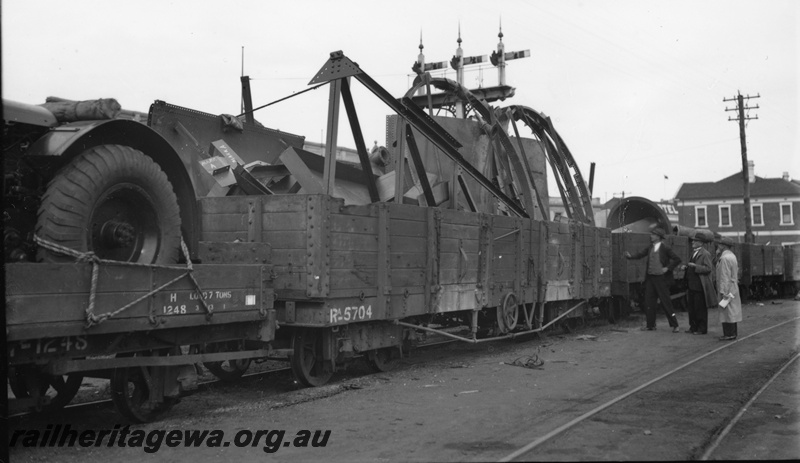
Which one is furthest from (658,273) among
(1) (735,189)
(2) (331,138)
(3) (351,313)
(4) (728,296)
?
(1) (735,189)

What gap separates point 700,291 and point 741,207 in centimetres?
5534

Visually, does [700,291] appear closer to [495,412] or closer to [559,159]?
[559,159]

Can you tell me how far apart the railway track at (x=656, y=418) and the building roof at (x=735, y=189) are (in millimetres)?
55305

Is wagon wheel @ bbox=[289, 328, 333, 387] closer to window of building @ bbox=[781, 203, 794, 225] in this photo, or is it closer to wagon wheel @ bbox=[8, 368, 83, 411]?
wagon wheel @ bbox=[8, 368, 83, 411]

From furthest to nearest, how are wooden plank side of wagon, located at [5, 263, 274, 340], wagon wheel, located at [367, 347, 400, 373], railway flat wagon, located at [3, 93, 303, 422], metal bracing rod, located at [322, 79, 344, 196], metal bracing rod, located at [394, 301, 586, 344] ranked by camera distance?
metal bracing rod, located at [394, 301, 586, 344] < wagon wheel, located at [367, 347, 400, 373] < metal bracing rod, located at [322, 79, 344, 196] < railway flat wagon, located at [3, 93, 303, 422] < wooden plank side of wagon, located at [5, 263, 274, 340]

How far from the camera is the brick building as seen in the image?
57.3 meters

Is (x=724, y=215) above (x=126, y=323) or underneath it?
above

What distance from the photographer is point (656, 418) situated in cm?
618

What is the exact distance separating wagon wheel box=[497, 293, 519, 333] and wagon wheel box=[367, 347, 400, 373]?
228 cm

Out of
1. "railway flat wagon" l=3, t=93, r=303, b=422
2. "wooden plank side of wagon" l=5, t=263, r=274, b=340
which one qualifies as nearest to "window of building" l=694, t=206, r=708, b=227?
"railway flat wagon" l=3, t=93, r=303, b=422

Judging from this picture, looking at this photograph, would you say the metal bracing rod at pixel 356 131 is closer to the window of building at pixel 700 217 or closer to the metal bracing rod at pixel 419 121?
the metal bracing rod at pixel 419 121

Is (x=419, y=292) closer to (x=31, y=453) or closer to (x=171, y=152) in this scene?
(x=171, y=152)

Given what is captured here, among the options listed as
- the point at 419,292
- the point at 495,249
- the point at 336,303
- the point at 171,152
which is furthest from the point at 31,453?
the point at 495,249

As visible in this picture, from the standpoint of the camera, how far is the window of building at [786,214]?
57719 mm
